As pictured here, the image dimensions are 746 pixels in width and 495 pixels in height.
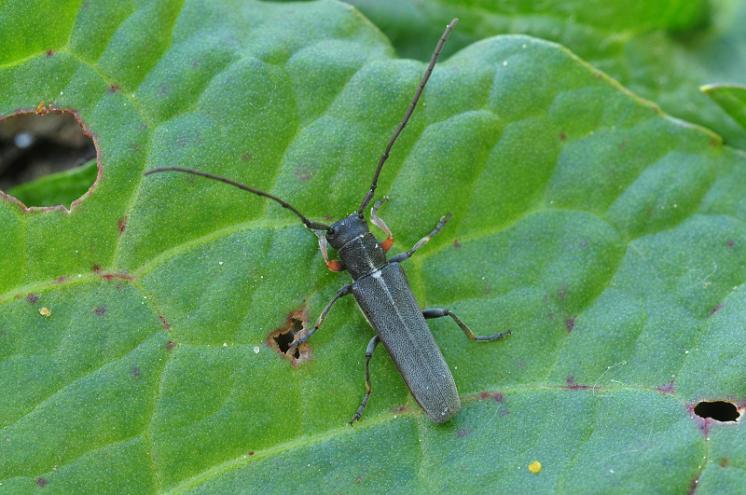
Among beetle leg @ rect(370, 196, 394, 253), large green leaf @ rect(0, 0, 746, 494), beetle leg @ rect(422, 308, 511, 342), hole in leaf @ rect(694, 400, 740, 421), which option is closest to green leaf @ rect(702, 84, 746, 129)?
large green leaf @ rect(0, 0, 746, 494)

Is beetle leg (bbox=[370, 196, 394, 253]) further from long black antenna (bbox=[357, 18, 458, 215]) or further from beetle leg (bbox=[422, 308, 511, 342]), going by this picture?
beetle leg (bbox=[422, 308, 511, 342])

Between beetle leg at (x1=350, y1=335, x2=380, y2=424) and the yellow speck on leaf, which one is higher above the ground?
beetle leg at (x1=350, y1=335, x2=380, y2=424)

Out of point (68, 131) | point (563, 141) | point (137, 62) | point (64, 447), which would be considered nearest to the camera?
point (64, 447)

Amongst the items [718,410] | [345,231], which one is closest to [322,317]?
[345,231]

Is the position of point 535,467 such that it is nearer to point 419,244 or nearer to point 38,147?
point 419,244

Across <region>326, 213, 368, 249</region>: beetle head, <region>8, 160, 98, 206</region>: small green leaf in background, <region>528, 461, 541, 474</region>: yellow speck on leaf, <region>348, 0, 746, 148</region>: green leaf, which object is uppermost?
<region>348, 0, 746, 148</region>: green leaf

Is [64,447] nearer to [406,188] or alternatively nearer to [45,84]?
[45,84]

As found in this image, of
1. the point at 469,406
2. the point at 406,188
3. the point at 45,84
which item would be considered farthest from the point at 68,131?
the point at 469,406
